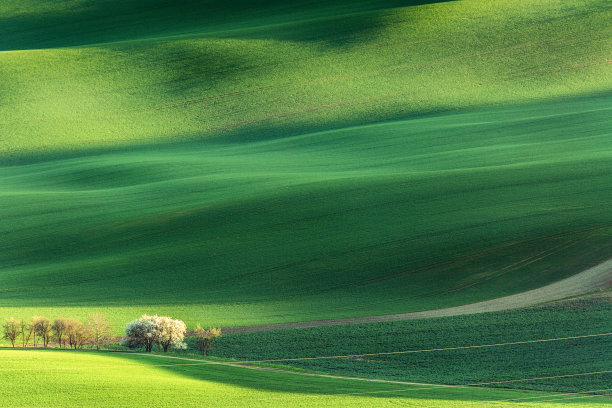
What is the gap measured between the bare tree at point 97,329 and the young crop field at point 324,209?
0.25 feet

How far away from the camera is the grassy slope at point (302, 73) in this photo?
59.3 m

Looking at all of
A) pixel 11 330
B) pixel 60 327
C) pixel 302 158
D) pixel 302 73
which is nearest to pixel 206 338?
pixel 60 327

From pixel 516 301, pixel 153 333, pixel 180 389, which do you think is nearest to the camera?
pixel 180 389

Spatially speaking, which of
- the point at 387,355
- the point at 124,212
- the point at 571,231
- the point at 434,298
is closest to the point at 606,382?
the point at 387,355

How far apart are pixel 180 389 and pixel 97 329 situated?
907 cm

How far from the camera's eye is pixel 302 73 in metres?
66.6

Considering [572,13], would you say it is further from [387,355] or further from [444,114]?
[387,355]

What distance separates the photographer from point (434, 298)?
104 feet

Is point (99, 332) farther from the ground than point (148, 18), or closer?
closer

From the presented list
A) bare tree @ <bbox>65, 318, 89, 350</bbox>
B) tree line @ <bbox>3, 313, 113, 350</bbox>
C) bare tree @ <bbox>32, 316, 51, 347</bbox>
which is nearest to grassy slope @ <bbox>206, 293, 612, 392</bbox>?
tree line @ <bbox>3, 313, 113, 350</bbox>

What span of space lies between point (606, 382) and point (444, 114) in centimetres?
3684

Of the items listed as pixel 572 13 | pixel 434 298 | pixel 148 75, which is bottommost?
pixel 434 298

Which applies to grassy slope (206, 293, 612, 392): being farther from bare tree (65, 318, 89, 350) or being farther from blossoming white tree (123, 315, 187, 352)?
bare tree (65, 318, 89, 350)

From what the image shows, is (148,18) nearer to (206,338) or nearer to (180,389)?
(206,338)
